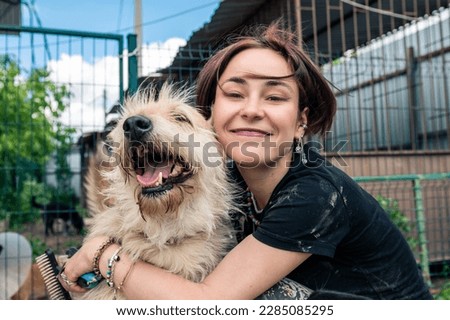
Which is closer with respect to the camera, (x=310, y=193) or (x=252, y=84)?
(x=310, y=193)

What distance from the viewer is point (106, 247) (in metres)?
1.87

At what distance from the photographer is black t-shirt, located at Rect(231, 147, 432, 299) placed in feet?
5.30

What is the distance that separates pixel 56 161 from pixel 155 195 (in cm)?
473

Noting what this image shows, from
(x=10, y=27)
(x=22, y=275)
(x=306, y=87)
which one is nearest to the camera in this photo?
(x=306, y=87)

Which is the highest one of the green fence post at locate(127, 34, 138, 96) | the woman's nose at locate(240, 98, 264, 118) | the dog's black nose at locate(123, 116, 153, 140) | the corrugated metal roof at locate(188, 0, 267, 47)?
the corrugated metal roof at locate(188, 0, 267, 47)

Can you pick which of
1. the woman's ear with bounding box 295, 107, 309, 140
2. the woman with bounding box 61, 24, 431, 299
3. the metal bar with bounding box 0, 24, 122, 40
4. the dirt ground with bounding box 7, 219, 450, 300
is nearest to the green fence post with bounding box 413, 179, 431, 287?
the dirt ground with bounding box 7, 219, 450, 300

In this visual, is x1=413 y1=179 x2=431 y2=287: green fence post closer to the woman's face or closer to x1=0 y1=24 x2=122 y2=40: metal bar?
the woman's face

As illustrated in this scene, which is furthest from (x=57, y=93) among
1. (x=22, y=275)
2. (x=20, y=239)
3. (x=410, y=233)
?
(x=410, y=233)

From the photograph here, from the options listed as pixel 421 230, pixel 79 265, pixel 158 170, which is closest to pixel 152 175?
pixel 158 170

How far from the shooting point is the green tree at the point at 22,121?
13.2 ft

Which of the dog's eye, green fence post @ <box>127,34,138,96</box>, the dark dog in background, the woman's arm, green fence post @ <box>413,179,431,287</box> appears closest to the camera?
the woman's arm

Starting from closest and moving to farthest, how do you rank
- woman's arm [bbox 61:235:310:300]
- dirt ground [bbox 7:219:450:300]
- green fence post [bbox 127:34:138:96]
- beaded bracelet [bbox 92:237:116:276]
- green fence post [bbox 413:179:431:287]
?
woman's arm [bbox 61:235:310:300] → beaded bracelet [bbox 92:237:116:276] → green fence post [bbox 127:34:138:96] → dirt ground [bbox 7:219:450:300] → green fence post [bbox 413:179:431:287]

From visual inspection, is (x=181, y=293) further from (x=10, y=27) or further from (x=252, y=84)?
(x=10, y=27)

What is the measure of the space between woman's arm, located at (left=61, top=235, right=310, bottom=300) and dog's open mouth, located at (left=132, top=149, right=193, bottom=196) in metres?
0.35
